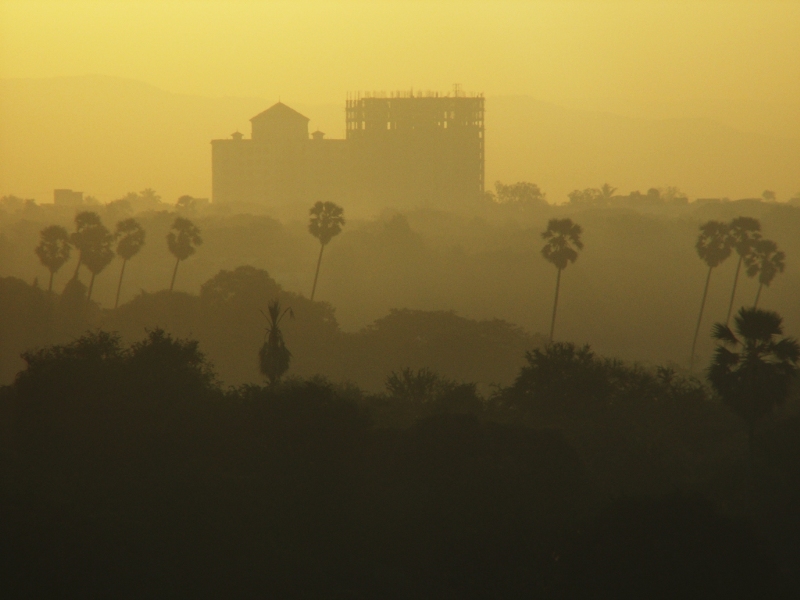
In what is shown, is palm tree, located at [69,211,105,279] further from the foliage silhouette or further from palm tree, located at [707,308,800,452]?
palm tree, located at [707,308,800,452]

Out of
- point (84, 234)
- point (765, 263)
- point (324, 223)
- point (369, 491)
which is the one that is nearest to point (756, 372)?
point (369, 491)

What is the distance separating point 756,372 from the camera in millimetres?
35406

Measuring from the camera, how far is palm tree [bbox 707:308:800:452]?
35.3 metres

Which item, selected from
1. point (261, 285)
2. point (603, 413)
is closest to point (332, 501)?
point (603, 413)

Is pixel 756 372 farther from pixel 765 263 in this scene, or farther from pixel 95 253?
pixel 95 253

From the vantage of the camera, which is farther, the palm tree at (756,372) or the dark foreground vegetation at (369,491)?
the palm tree at (756,372)

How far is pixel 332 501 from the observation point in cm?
3008

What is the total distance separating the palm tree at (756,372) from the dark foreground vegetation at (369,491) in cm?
154

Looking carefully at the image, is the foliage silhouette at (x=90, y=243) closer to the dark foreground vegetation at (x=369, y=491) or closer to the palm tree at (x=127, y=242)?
the palm tree at (x=127, y=242)

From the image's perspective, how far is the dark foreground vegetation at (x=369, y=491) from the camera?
915 inches

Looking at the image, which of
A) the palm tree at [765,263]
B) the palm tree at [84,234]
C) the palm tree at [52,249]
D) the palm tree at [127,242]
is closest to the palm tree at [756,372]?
the palm tree at [765,263]

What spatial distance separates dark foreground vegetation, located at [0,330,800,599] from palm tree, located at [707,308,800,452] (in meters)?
1.54

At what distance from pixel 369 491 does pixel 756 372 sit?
1360 centimetres

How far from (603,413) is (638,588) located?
21033 millimetres
